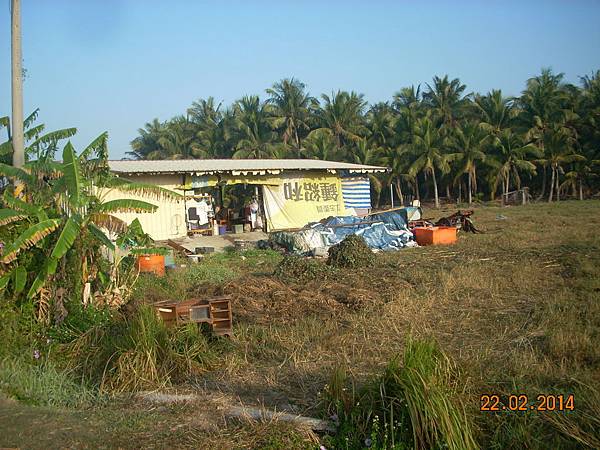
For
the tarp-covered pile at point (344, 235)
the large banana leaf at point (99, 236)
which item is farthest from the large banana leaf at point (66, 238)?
the tarp-covered pile at point (344, 235)

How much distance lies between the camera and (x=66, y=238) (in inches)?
293

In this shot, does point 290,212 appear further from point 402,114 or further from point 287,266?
point 402,114

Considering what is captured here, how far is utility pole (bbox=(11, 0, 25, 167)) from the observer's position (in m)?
9.02

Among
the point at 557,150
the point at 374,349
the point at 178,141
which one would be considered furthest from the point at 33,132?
the point at 178,141

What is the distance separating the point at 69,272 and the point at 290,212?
1299 centimetres

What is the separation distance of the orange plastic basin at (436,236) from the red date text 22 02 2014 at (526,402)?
11.9m

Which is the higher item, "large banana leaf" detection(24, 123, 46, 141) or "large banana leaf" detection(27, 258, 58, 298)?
"large banana leaf" detection(24, 123, 46, 141)

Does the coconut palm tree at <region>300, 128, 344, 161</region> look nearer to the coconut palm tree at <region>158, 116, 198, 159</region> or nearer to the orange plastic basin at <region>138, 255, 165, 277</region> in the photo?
the coconut palm tree at <region>158, 116, 198, 159</region>

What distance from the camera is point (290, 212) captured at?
2066 cm

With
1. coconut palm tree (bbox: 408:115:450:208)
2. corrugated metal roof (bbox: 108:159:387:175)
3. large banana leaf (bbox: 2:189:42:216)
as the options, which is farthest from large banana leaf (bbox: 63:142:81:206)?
coconut palm tree (bbox: 408:115:450:208)

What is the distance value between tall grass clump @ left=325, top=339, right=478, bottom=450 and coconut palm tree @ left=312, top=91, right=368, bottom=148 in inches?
1516

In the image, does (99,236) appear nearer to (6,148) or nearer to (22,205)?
(22,205)

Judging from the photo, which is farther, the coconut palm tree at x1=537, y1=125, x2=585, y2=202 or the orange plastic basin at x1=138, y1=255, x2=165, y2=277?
the coconut palm tree at x1=537, y1=125, x2=585, y2=202

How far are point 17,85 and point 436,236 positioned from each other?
11511mm
